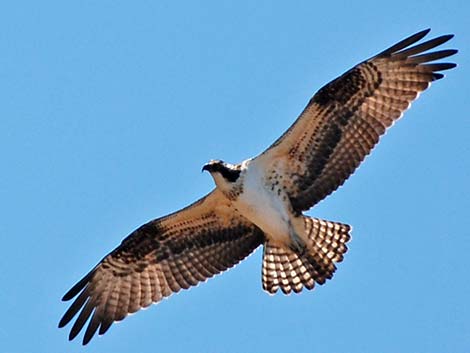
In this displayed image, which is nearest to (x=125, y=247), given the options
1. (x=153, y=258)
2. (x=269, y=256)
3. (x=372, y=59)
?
(x=153, y=258)

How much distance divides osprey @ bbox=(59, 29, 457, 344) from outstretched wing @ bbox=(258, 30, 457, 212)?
0.04 ft

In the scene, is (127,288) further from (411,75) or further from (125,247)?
(411,75)

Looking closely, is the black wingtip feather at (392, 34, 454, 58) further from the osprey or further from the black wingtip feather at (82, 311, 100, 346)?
the black wingtip feather at (82, 311, 100, 346)

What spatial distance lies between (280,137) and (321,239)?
54.0 inches

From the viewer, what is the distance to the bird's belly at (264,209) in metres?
18.2

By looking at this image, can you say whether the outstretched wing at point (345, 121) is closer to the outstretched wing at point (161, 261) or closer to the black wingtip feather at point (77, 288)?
the outstretched wing at point (161, 261)

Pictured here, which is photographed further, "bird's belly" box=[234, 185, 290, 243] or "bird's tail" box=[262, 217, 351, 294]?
"bird's tail" box=[262, 217, 351, 294]

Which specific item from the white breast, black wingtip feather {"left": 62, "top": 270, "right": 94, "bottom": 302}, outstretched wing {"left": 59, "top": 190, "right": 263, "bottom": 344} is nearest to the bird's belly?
the white breast

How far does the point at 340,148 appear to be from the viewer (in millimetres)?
18422

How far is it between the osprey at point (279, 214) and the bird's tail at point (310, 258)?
0.04 feet

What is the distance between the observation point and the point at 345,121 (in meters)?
18.4

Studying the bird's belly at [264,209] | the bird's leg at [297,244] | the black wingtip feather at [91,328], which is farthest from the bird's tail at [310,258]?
the black wingtip feather at [91,328]

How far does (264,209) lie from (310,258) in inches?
36.5

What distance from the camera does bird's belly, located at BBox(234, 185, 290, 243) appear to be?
59.7ft
